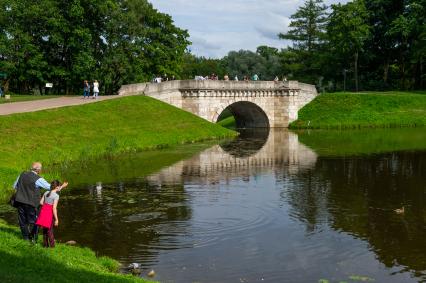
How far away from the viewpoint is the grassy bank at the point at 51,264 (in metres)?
13.4

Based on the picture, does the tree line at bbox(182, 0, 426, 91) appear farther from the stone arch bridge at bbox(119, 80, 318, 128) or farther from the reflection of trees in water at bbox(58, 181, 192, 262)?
the reflection of trees in water at bbox(58, 181, 192, 262)

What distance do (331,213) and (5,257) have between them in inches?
528

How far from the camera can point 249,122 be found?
248 ft

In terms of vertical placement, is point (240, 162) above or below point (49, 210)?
below

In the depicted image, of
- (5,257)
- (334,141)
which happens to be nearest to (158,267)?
(5,257)

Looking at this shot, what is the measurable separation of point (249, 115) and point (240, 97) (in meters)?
8.87

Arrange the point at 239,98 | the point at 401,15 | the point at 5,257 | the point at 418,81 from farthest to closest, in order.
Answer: the point at 418,81
the point at 401,15
the point at 239,98
the point at 5,257

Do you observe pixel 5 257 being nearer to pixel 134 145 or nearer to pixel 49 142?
pixel 49 142

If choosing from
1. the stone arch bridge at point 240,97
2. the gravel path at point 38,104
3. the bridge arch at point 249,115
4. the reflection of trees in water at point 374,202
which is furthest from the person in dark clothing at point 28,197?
the bridge arch at point 249,115

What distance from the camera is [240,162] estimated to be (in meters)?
38.9

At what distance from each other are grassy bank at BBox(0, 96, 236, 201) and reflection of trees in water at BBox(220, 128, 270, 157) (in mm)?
2577

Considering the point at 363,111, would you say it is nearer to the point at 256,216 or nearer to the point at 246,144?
the point at 246,144

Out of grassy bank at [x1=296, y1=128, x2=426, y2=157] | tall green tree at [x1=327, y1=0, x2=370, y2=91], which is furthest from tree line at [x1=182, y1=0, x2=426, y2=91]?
grassy bank at [x1=296, y1=128, x2=426, y2=157]

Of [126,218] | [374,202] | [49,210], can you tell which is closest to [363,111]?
[374,202]
